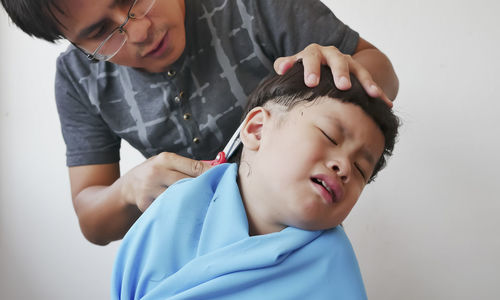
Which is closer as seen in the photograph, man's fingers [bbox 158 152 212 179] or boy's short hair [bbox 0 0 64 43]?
boy's short hair [bbox 0 0 64 43]

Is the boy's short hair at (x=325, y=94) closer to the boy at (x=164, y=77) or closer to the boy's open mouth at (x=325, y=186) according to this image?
the boy at (x=164, y=77)

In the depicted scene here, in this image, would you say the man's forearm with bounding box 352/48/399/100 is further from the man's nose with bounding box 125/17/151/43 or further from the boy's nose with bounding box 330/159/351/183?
the man's nose with bounding box 125/17/151/43

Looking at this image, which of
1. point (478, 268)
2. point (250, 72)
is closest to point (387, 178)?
point (478, 268)

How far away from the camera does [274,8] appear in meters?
1.06

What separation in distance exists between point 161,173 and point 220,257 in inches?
10.2

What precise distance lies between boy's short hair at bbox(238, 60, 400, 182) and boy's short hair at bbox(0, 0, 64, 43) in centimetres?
43

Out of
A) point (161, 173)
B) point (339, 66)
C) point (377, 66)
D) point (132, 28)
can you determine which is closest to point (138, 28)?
point (132, 28)

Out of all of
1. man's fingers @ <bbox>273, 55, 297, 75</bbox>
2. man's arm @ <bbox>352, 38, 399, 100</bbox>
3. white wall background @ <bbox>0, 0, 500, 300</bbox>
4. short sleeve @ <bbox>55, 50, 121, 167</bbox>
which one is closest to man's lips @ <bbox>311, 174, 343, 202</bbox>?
man's fingers @ <bbox>273, 55, 297, 75</bbox>

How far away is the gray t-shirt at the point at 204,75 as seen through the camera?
3.53 feet

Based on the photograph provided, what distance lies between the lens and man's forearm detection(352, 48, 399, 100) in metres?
1.05

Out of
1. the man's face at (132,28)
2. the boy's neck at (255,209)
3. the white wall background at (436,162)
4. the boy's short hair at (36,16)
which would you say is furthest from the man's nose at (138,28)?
the white wall background at (436,162)

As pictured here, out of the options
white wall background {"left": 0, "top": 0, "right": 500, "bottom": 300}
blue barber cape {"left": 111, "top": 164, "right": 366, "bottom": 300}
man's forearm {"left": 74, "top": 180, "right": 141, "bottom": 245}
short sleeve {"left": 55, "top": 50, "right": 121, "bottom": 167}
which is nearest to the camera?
blue barber cape {"left": 111, "top": 164, "right": 366, "bottom": 300}

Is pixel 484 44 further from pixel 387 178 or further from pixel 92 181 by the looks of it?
pixel 92 181

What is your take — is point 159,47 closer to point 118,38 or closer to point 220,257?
point 118,38
